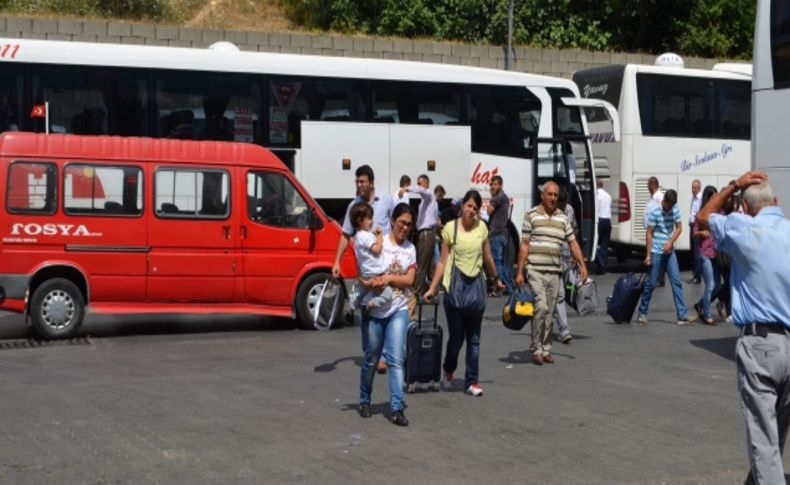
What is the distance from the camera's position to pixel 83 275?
48.8 ft

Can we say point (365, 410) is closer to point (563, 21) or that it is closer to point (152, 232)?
point (152, 232)

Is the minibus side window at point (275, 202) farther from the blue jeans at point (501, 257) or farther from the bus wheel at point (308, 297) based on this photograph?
the blue jeans at point (501, 257)

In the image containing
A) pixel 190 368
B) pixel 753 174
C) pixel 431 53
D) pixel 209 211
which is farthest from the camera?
pixel 431 53

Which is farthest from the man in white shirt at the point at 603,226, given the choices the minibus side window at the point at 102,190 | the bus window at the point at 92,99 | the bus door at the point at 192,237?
the minibus side window at the point at 102,190

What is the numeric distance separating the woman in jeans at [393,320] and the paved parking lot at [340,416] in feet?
0.78

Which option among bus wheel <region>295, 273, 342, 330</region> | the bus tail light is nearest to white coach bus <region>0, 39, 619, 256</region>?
the bus tail light

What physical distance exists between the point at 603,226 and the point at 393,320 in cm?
1521

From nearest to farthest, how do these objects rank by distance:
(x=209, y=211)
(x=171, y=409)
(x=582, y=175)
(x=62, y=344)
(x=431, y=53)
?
(x=171, y=409) < (x=62, y=344) < (x=209, y=211) < (x=582, y=175) < (x=431, y=53)

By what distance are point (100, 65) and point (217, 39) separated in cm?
584

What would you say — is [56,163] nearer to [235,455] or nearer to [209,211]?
[209,211]

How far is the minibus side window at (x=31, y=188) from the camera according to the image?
14698 millimetres

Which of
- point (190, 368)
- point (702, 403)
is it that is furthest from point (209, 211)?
point (702, 403)

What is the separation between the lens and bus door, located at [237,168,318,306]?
51.3 ft

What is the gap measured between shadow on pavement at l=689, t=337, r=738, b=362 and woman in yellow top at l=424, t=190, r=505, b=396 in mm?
3950
